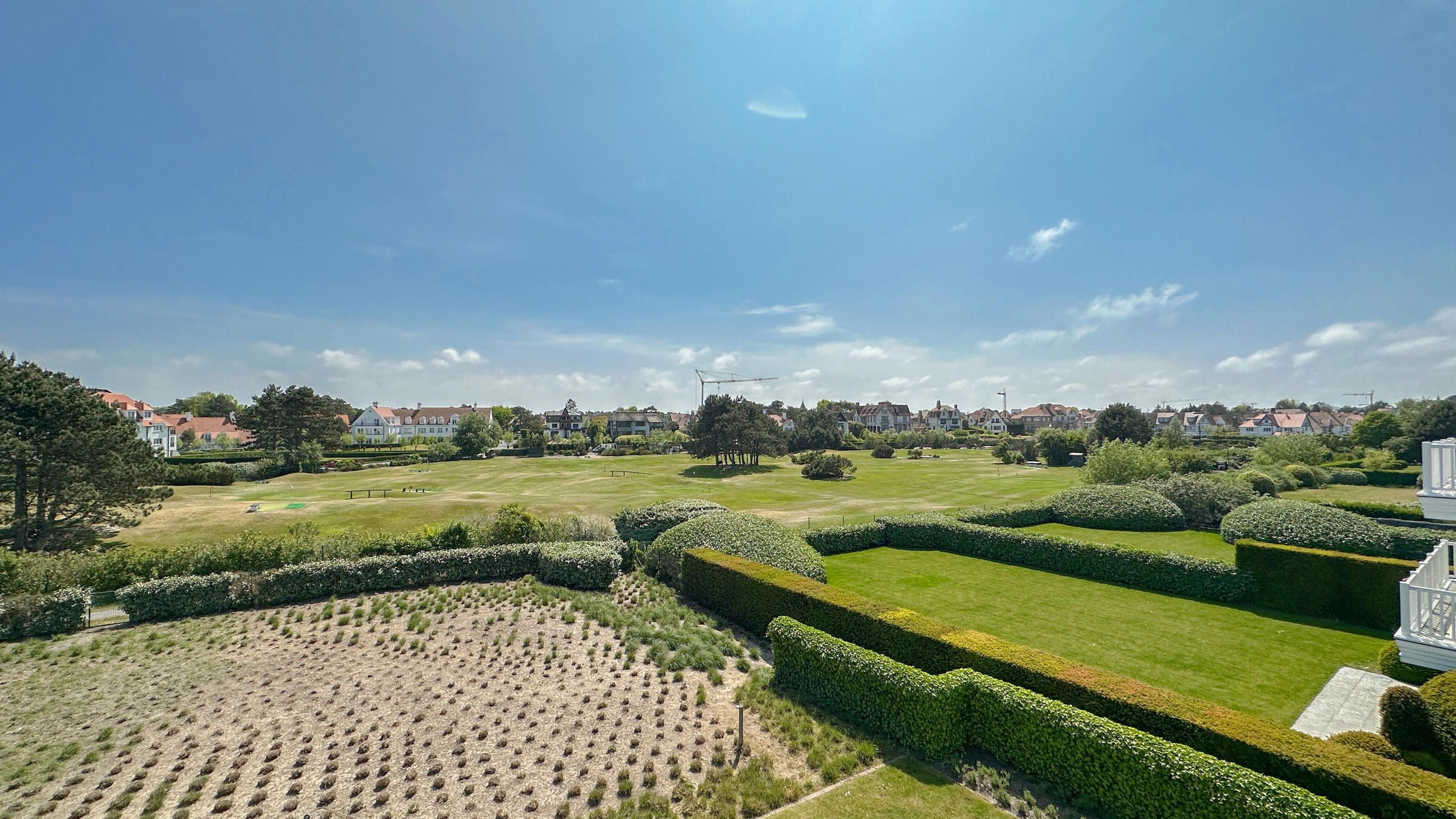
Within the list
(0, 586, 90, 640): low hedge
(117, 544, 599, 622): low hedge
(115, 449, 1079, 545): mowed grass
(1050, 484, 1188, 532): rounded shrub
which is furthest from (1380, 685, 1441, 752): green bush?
(0, 586, 90, 640): low hedge

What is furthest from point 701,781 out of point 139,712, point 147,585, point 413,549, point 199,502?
point 199,502

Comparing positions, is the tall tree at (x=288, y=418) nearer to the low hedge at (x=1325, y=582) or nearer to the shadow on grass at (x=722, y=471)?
the shadow on grass at (x=722, y=471)

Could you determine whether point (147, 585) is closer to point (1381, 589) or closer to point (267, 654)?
point (267, 654)

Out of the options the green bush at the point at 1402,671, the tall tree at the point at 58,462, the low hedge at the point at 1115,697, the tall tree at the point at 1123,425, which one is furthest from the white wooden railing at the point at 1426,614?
the tall tree at the point at 1123,425

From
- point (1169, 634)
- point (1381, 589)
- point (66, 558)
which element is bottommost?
point (1169, 634)

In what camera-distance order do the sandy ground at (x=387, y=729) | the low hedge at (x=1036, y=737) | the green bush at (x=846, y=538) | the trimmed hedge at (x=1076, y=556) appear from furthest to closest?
the green bush at (x=846, y=538) < the trimmed hedge at (x=1076, y=556) < the sandy ground at (x=387, y=729) < the low hedge at (x=1036, y=737)

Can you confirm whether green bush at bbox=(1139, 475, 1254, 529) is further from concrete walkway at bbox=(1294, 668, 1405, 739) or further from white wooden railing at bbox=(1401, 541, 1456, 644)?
white wooden railing at bbox=(1401, 541, 1456, 644)

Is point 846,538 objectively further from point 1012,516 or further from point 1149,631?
point 1149,631
